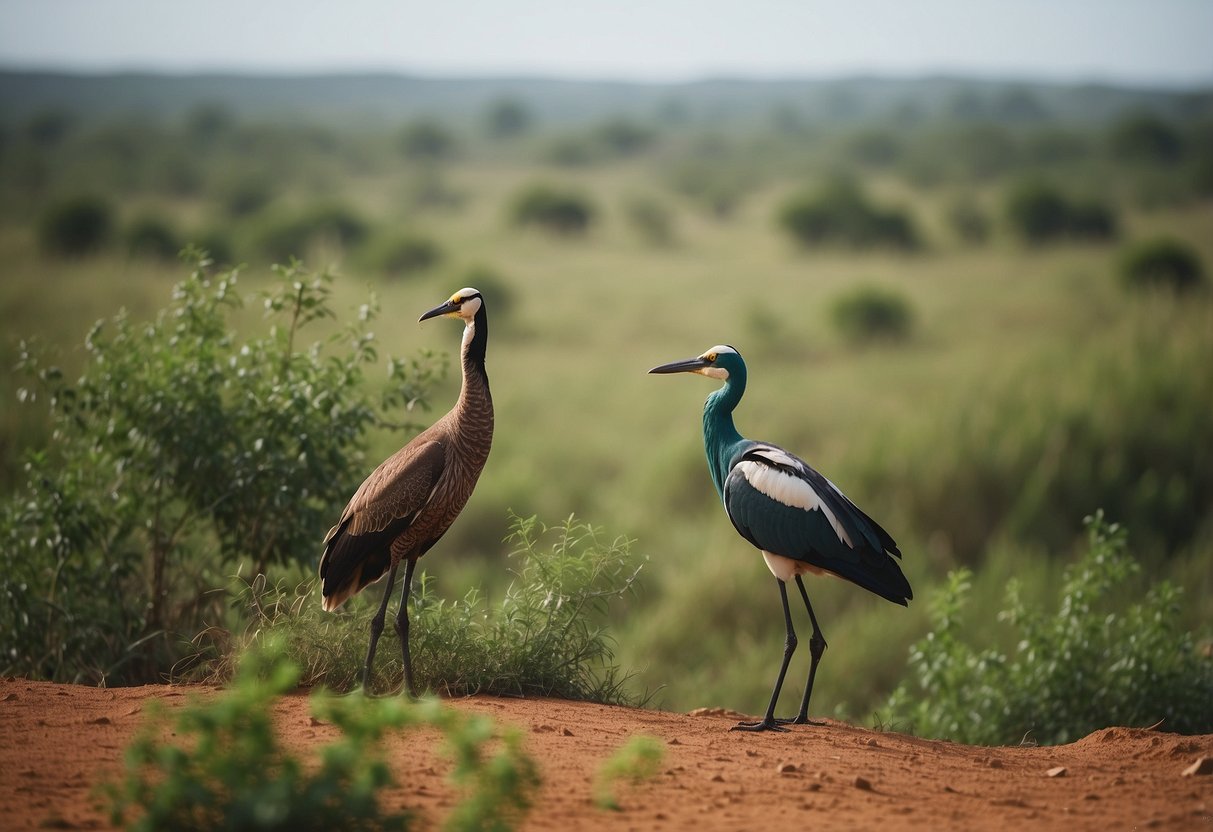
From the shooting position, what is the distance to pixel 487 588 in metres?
12.4

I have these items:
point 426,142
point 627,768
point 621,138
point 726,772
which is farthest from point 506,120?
point 627,768

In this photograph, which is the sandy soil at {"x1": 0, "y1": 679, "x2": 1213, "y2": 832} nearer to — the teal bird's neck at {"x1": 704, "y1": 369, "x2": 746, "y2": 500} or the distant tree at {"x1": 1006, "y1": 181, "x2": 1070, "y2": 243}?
the teal bird's neck at {"x1": 704, "y1": 369, "x2": 746, "y2": 500}

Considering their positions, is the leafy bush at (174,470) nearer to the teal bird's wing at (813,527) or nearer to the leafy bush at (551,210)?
the teal bird's wing at (813,527)

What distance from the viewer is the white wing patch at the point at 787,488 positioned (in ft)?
18.3

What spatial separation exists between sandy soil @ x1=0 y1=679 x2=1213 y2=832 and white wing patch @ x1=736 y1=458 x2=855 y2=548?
3.18 ft

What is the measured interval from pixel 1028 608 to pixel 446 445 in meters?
4.34

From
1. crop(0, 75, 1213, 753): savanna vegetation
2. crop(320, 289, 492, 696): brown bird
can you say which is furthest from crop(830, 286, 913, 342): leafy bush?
crop(320, 289, 492, 696): brown bird

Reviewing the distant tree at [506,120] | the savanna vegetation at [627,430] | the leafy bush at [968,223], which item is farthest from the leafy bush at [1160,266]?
the distant tree at [506,120]

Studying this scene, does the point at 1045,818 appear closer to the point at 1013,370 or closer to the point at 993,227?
the point at 1013,370

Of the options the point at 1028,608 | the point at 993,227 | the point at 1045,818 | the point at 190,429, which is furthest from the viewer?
the point at 993,227

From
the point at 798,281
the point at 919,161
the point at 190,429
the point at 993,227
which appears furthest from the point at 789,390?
the point at 919,161

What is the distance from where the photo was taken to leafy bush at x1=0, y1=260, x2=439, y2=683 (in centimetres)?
720

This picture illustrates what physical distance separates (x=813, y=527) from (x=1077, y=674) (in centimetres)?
306

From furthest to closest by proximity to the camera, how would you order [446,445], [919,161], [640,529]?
[919,161]
[640,529]
[446,445]
